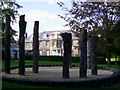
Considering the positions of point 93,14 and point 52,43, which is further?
point 52,43

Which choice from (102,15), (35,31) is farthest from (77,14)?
(35,31)

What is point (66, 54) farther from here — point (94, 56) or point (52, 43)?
point (52, 43)

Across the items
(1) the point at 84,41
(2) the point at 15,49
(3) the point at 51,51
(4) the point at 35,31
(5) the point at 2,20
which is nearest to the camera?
(1) the point at 84,41

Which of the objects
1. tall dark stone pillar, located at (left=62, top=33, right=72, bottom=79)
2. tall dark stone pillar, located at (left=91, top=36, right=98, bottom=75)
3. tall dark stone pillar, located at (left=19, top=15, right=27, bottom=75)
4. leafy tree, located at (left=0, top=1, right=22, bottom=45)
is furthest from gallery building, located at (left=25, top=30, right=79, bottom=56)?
tall dark stone pillar, located at (left=62, top=33, right=72, bottom=79)

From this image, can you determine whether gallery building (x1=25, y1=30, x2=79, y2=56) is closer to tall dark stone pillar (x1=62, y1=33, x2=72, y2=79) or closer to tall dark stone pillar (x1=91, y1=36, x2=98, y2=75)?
tall dark stone pillar (x1=91, y1=36, x2=98, y2=75)

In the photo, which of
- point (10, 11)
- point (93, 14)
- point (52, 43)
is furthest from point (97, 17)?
point (52, 43)

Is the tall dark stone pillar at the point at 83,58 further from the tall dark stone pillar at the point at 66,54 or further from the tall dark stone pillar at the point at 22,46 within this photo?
the tall dark stone pillar at the point at 22,46

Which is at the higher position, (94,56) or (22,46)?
(22,46)

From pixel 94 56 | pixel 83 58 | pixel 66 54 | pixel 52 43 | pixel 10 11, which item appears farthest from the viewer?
pixel 52 43

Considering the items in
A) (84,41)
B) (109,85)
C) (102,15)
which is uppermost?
(102,15)

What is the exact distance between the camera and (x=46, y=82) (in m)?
8.78

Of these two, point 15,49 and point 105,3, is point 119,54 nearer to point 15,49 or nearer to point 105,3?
point 105,3

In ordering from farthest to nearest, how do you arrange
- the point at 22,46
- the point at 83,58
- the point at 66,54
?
the point at 22,46
the point at 83,58
the point at 66,54

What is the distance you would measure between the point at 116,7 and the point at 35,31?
35.5ft
